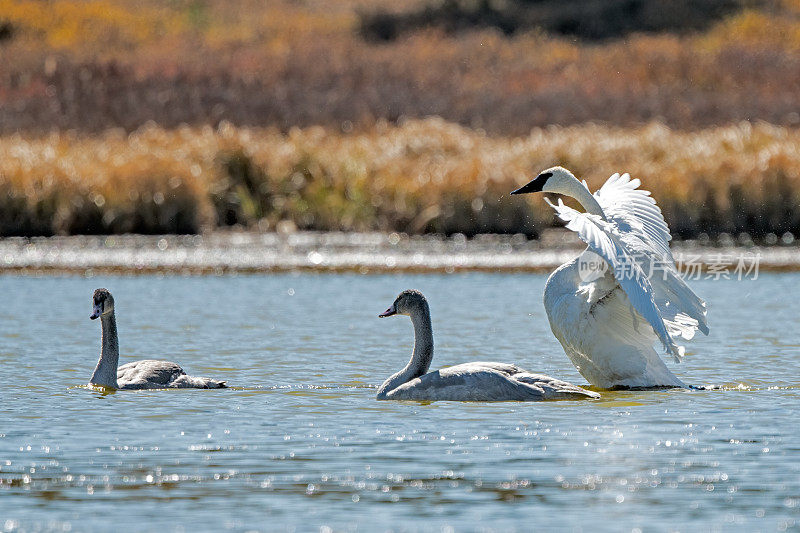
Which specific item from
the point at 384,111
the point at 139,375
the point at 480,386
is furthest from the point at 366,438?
the point at 384,111

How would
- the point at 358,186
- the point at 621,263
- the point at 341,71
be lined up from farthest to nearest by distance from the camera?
the point at 341,71
the point at 358,186
the point at 621,263

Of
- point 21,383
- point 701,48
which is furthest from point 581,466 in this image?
point 701,48

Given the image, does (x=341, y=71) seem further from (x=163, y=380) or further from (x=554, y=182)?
(x=163, y=380)

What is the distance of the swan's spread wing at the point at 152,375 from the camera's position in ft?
32.9

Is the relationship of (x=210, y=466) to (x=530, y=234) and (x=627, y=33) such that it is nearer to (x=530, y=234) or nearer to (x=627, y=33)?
(x=530, y=234)

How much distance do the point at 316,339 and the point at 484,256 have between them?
6955 millimetres

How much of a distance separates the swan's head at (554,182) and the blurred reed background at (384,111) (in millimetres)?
10917

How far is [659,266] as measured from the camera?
9812mm

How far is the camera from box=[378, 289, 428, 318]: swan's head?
33.8 ft

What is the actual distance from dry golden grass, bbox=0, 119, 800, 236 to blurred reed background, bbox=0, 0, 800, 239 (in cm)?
3

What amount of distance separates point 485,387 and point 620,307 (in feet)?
3.52

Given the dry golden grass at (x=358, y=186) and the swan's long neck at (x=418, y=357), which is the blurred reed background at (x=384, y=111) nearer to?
the dry golden grass at (x=358, y=186)

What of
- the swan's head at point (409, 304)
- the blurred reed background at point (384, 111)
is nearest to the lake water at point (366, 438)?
the swan's head at point (409, 304)

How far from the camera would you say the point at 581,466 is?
7.47 meters
